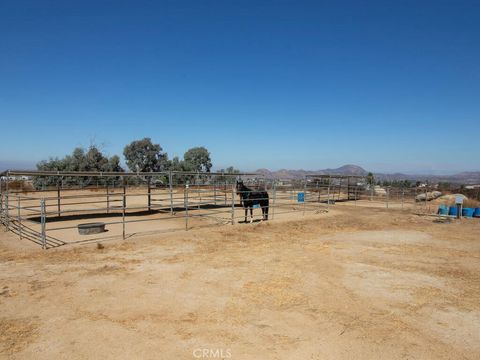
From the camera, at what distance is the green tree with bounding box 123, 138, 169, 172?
4319 cm

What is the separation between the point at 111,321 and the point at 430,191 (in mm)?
27609

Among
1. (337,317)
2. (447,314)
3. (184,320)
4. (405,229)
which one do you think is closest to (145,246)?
(184,320)

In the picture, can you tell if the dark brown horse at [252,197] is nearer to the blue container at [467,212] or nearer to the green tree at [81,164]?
the blue container at [467,212]

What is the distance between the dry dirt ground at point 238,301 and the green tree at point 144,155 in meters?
35.4

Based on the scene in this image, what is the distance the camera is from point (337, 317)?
4.19 metres

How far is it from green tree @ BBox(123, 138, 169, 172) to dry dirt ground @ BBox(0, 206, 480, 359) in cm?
3535

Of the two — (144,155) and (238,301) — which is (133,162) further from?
(238,301)

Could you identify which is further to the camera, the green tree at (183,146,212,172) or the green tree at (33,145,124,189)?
the green tree at (183,146,212,172)

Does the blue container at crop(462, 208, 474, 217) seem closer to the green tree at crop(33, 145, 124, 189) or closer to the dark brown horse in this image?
the dark brown horse

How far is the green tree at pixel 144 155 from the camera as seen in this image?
43.2 m

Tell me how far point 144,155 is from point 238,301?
41.1 metres

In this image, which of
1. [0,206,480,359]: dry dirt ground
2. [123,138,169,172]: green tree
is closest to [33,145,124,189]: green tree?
[123,138,169,172]: green tree

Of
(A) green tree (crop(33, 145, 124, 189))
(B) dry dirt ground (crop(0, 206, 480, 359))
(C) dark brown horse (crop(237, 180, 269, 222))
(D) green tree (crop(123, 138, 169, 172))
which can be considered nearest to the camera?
(B) dry dirt ground (crop(0, 206, 480, 359))

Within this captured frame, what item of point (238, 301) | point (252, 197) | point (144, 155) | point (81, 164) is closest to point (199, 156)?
point (144, 155)
